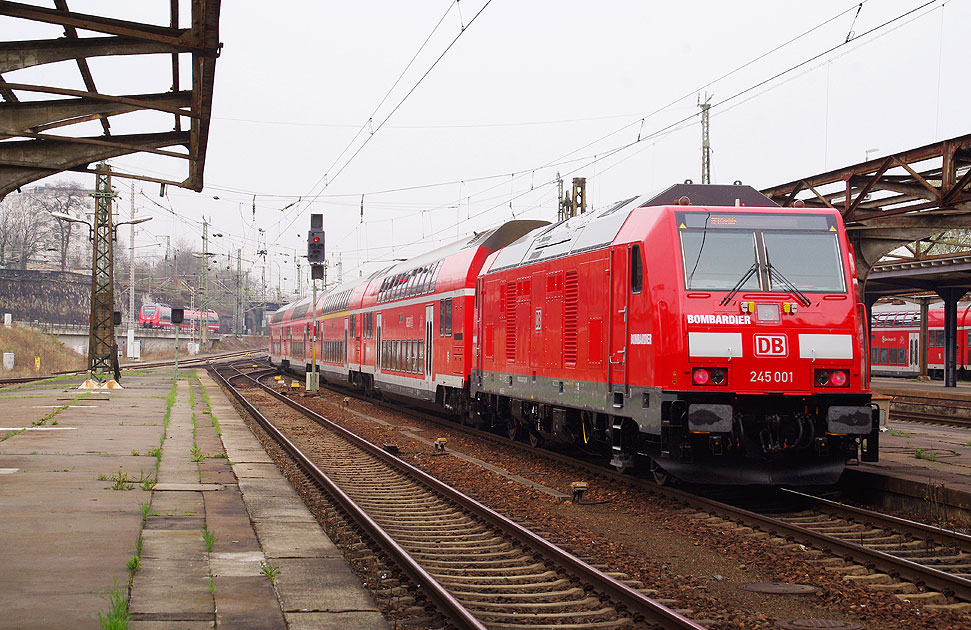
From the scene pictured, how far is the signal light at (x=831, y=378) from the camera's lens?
1046 cm

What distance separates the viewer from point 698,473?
34.3ft

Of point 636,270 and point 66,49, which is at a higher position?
point 66,49

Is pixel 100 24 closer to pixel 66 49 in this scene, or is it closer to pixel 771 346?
pixel 66 49

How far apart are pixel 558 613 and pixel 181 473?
7886 millimetres

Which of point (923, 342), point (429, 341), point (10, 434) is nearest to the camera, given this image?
point (10, 434)

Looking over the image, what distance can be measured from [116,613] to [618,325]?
23.8 ft

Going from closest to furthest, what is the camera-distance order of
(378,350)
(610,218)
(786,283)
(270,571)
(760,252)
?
1. (270,571)
2. (786,283)
3. (760,252)
4. (610,218)
5. (378,350)

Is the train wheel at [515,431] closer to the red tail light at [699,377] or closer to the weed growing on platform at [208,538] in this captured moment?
the red tail light at [699,377]

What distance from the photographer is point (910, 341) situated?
4956 cm

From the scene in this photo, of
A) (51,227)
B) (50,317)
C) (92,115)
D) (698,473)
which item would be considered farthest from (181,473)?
(51,227)

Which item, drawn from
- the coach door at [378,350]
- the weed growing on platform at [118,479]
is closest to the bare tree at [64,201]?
the coach door at [378,350]

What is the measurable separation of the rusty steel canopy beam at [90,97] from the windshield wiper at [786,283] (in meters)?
6.35

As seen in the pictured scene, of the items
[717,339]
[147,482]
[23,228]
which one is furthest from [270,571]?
[23,228]

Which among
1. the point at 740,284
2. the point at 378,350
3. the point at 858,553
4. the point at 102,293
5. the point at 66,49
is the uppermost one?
the point at 66,49
